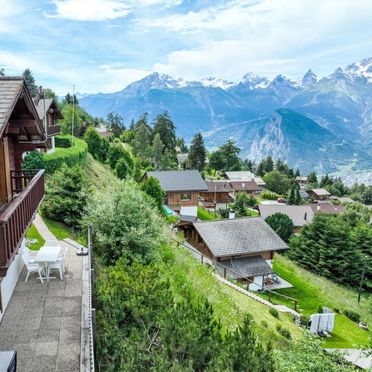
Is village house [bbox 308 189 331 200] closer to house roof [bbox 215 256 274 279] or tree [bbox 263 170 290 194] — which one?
tree [bbox 263 170 290 194]

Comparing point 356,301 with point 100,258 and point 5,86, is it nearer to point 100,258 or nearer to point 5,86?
point 100,258

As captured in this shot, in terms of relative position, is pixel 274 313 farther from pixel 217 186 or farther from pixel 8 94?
pixel 217 186

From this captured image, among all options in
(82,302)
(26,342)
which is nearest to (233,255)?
(82,302)

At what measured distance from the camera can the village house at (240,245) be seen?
96.4 ft

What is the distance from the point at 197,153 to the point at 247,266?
58.5 m

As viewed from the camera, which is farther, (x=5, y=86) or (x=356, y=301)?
(x=356, y=301)

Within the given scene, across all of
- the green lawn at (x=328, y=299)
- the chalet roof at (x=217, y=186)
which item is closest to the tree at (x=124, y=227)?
the green lawn at (x=328, y=299)

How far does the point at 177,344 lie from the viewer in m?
6.18

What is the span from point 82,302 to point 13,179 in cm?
434

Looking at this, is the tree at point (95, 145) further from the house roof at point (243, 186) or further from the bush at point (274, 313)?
the house roof at point (243, 186)

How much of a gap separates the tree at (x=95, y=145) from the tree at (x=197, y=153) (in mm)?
40227

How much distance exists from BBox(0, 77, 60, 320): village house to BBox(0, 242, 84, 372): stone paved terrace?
1.43ft

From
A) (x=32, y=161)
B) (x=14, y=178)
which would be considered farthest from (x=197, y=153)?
(x=14, y=178)

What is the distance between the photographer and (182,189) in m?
41.7
